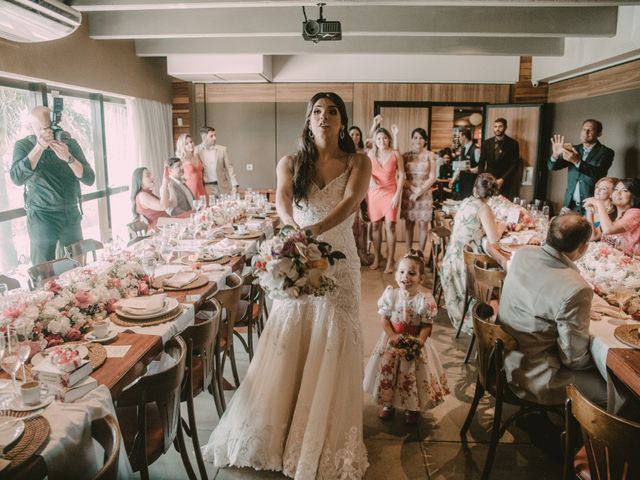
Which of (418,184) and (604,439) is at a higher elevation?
(418,184)

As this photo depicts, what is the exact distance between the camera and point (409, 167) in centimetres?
678

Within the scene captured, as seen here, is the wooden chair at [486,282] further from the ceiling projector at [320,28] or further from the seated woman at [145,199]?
the seated woman at [145,199]

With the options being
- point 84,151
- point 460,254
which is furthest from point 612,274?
point 84,151

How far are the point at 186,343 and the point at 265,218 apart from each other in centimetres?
343

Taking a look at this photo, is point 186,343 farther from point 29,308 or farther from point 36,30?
point 36,30

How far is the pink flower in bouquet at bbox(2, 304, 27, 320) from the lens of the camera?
212 cm

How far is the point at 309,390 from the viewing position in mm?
2529

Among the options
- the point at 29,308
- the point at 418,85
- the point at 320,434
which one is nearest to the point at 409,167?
the point at 418,85

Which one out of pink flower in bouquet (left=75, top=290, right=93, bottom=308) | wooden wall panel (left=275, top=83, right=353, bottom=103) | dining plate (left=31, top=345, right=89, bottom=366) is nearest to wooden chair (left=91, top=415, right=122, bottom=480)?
dining plate (left=31, top=345, right=89, bottom=366)

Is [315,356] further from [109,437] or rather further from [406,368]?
[109,437]

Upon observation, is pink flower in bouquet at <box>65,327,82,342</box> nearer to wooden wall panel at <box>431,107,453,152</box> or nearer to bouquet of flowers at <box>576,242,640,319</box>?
bouquet of flowers at <box>576,242,640,319</box>

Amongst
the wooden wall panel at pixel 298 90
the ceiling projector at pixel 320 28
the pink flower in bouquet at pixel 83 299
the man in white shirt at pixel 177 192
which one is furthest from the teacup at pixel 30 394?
the wooden wall panel at pixel 298 90

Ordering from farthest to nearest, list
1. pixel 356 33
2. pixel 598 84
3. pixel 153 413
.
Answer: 1. pixel 598 84
2. pixel 356 33
3. pixel 153 413

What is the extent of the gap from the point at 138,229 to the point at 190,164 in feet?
5.89
